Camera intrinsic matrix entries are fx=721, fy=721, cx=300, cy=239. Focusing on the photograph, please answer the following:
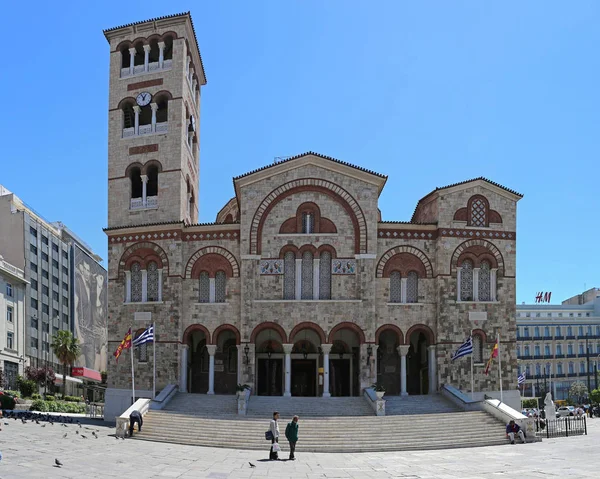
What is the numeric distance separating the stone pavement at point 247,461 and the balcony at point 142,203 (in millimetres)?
17502

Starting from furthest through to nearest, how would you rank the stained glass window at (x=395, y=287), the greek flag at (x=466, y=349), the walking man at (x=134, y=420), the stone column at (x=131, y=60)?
the stone column at (x=131, y=60) < the stained glass window at (x=395, y=287) < the greek flag at (x=466, y=349) < the walking man at (x=134, y=420)

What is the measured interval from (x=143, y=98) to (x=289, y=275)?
1571 centimetres

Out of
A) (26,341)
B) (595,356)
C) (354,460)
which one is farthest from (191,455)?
(595,356)

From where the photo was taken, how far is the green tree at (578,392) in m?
87.2

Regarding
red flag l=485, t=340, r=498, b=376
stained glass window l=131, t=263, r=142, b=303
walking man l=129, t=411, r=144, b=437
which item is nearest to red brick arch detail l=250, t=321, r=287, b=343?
stained glass window l=131, t=263, r=142, b=303

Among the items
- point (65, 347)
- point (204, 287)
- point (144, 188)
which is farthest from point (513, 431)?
point (65, 347)

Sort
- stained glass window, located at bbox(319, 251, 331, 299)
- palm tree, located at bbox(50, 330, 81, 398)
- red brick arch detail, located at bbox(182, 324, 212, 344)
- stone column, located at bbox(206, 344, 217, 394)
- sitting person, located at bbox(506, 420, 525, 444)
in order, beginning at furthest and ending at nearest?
1. palm tree, located at bbox(50, 330, 81, 398)
2. red brick arch detail, located at bbox(182, 324, 212, 344)
3. stone column, located at bbox(206, 344, 217, 394)
4. stained glass window, located at bbox(319, 251, 331, 299)
5. sitting person, located at bbox(506, 420, 525, 444)

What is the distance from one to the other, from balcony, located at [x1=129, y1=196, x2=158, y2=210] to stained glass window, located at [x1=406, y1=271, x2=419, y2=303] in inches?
653

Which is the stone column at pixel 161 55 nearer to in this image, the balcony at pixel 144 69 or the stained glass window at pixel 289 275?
the balcony at pixel 144 69

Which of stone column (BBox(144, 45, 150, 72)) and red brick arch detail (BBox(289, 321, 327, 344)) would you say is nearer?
red brick arch detail (BBox(289, 321, 327, 344))

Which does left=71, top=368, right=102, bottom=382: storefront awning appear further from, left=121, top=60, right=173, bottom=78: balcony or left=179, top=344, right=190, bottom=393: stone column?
left=121, top=60, right=173, bottom=78: balcony

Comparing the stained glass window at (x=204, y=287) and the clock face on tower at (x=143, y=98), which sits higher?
the clock face on tower at (x=143, y=98)

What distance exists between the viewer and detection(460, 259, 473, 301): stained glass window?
42.9m

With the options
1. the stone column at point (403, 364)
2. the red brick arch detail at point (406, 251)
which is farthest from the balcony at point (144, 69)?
the stone column at point (403, 364)
